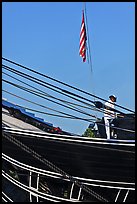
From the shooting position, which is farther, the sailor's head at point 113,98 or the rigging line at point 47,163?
the sailor's head at point 113,98

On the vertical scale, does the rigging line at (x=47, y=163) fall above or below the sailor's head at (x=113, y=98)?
below

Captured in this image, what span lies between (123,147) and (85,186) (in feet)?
1.96

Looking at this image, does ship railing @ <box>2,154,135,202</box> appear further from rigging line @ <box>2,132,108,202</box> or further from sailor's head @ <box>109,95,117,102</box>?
sailor's head @ <box>109,95,117,102</box>

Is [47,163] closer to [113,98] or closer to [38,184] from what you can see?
[38,184]

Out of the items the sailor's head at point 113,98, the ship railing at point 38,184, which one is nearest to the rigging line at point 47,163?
the ship railing at point 38,184

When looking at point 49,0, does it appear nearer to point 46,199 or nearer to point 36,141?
point 36,141

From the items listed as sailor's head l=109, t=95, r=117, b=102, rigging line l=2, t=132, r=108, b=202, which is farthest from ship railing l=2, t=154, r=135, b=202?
sailor's head l=109, t=95, r=117, b=102

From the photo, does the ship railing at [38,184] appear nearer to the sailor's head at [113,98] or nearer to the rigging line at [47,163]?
the rigging line at [47,163]

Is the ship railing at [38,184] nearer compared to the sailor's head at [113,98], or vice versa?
the ship railing at [38,184]

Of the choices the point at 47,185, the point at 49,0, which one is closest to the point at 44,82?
the point at 49,0

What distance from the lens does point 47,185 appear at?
Answer: 4535mm

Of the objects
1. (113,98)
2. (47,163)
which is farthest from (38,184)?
(113,98)

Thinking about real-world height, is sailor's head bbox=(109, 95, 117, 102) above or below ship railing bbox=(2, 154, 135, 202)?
above

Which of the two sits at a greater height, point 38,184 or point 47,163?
point 47,163
